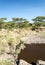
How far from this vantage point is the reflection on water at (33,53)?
1216cm

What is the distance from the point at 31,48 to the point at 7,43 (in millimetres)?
2146

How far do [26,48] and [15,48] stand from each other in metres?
1.83

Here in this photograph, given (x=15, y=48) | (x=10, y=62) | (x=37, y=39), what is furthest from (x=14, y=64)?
(x=37, y=39)

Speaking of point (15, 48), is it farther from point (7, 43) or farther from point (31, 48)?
point (31, 48)

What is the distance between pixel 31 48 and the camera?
13.4 metres

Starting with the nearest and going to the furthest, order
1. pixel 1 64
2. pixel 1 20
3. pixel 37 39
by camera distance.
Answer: pixel 1 64, pixel 37 39, pixel 1 20

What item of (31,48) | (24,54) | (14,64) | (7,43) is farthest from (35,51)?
(14,64)

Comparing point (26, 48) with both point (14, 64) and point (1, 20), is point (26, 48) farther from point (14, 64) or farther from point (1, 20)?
point (1, 20)

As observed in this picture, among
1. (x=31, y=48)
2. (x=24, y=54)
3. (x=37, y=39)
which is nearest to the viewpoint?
(x=24, y=54)

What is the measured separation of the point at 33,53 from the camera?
13000mm

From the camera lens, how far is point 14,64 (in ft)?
22.0

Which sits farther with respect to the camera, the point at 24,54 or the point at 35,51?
the point at 35,51

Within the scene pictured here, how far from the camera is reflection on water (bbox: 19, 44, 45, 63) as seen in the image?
12164 mm

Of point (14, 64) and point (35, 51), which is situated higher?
point (14, 64)
